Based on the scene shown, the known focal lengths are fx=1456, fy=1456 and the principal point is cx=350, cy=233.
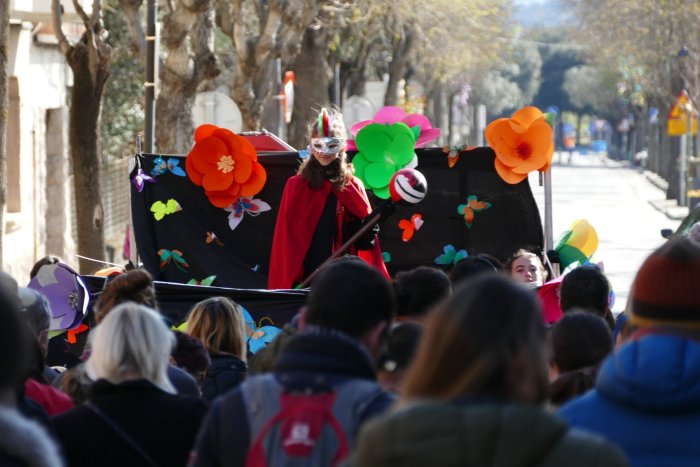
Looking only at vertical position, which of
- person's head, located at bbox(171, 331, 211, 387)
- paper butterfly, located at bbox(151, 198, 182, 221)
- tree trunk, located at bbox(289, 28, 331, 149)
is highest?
tree trunk, located at bbox(289, 28, 331, 149)

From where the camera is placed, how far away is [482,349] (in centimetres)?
256

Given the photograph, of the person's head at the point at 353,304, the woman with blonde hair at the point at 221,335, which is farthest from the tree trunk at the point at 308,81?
the person's head at the point at 353,304

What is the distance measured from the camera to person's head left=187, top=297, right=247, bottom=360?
5.81m

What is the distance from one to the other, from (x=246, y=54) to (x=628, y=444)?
15.8 m

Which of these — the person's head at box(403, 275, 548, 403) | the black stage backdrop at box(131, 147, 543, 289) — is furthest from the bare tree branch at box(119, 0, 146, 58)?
the person's head at box(403, 275, 548, 403)

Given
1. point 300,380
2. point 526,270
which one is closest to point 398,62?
point 526,270

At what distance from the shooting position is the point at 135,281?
571cm

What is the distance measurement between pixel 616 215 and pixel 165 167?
2622 centimetres

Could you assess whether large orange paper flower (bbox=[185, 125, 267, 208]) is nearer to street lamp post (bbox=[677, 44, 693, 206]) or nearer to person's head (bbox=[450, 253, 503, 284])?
person's head (bbox=[450, 253, 503, 284])

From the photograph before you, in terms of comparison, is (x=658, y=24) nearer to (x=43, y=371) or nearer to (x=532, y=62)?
(x=43, y=371)

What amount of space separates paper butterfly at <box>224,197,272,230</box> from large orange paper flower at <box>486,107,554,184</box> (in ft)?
5.41

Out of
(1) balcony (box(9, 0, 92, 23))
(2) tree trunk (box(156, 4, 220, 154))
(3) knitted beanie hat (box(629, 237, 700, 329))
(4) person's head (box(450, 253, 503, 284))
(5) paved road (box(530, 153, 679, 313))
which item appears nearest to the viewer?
(3) knitted beanie hat (box(629, 237, 700, 329))

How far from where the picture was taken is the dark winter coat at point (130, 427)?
12.8 feet

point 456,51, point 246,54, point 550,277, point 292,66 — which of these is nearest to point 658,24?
point 456,51
